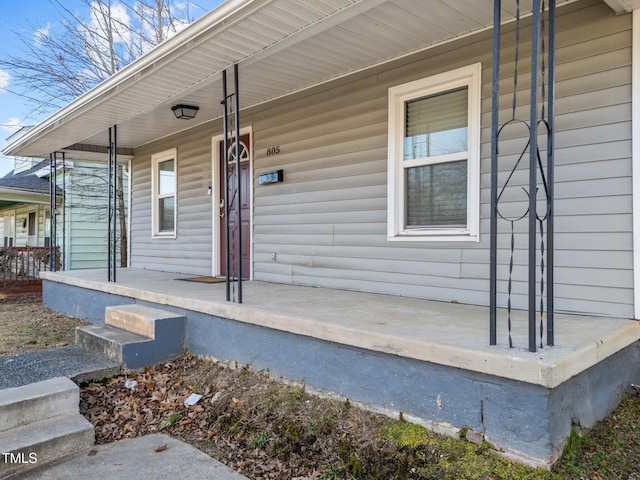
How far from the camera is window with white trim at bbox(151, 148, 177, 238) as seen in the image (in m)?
7.16

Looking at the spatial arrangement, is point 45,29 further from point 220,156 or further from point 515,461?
point 515,461

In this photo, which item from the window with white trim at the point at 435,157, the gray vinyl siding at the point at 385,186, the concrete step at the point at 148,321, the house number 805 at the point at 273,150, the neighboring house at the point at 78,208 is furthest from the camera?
the neighboring house at the point at 78,208

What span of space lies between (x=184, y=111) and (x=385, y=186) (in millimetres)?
2801

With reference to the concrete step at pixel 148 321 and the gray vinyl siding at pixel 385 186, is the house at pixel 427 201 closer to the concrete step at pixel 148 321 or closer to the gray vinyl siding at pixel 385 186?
the gray vinyl siding at pixel 385 186

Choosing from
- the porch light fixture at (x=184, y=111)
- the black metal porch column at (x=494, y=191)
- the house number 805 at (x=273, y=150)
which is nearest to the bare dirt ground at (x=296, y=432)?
the black metal porch column at (x=494, y=191)

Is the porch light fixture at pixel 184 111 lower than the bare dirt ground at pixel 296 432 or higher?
higher

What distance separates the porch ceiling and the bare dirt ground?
2472 millimetres

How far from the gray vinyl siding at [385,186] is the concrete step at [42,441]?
2620 millimetres

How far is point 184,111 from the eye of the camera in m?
5.45

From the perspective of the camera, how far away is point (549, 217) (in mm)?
2254

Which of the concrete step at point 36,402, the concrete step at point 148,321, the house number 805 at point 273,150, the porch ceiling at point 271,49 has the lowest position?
the concrete step at point 36,402

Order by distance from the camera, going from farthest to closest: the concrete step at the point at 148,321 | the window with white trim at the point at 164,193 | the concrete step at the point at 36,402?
1. the window with white trim at the point at 164,193
2. the concrete step at the point at 148,321
3. the concrete step at the point at 36,402

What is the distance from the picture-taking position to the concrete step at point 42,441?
2.29 metres

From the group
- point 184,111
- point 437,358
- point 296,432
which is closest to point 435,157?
point 437,358
